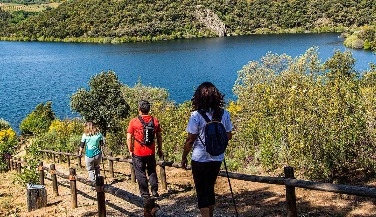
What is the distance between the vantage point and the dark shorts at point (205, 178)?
5148 mm

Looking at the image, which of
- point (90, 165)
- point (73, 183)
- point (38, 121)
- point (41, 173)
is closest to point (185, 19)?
point (38, 121)

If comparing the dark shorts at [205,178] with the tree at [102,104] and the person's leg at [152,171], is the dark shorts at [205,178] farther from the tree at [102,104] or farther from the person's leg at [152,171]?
the tree at [102,104]

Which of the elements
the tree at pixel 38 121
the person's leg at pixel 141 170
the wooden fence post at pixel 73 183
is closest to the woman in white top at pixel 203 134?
the person's leg at pixel 141 170

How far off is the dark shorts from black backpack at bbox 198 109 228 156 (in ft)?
0.58

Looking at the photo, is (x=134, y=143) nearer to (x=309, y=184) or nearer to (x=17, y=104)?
(x=309, y=184)

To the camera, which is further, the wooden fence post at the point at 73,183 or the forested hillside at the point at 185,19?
the forested hillside at the point at 185,19

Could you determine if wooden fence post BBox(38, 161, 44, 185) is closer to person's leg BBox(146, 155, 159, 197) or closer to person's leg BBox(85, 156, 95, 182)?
person's leg BBox(85, 156, 95, 182)

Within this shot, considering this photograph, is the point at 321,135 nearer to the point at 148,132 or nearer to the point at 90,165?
the point at 148,132

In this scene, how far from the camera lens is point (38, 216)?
9.16 m

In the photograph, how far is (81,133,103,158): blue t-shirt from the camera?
9828 millimetres

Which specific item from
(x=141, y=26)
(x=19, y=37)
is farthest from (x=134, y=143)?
(x=19, y=37)

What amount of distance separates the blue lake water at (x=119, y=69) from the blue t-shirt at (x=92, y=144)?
39.0 metres

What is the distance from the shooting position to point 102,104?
107 feet

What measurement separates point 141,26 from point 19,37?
59.2m
